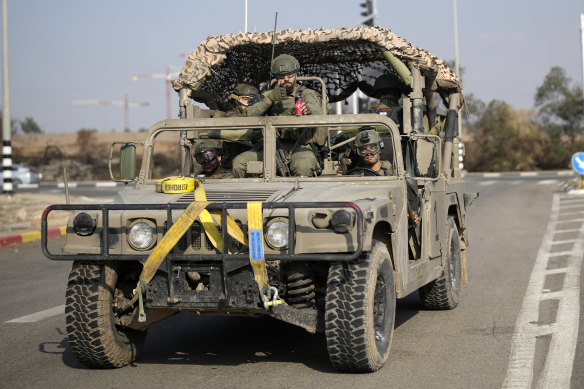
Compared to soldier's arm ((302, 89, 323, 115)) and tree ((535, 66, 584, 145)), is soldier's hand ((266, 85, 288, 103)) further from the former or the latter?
tree ((535, 66, 584, 145))

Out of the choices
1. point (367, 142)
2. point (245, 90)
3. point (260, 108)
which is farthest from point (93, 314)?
point (245, 90)

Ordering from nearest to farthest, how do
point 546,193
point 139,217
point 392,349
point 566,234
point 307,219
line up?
1. point 307,219
2. point 139,217
3. point 392,349
4. point 566,234
5. point 546,193

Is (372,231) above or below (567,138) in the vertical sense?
below

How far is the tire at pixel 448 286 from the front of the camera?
350 inches

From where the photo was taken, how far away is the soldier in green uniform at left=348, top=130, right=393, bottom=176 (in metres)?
7.50

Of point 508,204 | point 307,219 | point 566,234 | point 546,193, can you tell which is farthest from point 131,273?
point 546,193

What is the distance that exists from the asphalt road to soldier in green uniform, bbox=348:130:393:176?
1440 millimetres

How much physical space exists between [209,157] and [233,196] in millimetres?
1698

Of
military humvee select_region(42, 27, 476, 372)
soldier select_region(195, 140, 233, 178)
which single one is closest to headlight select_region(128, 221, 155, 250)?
military humvee select_region(42, 27, 476, 372)

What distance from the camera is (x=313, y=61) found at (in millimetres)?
10141

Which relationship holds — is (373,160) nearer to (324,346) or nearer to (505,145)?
(324,346)

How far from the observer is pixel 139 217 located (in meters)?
6.23

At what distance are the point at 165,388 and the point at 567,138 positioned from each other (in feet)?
180

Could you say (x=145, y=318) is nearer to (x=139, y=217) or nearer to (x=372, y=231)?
(x=139, y=217)
